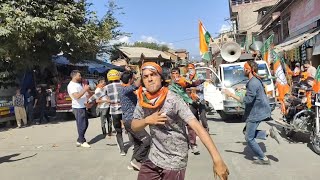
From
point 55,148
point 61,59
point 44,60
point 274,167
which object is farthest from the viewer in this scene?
point 61,59

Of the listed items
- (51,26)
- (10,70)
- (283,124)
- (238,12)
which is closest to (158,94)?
(283,124)

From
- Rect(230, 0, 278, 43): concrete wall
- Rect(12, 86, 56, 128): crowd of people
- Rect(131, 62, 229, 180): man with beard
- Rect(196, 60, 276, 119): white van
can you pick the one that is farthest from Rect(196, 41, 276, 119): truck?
Rect(230, 0, 278, 43): concrete wall

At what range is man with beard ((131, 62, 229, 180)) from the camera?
3318 millimetres

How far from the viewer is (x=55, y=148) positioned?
31.8 ft

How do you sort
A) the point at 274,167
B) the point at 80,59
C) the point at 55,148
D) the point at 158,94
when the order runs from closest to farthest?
the point at 158,94, the point at 274,167, the point at 55,148, the point at 80,59

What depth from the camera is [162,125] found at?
11.1 ft

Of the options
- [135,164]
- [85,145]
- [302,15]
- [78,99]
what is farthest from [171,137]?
[302,15]

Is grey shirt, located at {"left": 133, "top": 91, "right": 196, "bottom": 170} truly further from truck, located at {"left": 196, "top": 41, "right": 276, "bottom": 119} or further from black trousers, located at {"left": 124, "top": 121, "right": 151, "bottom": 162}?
truck, located at {"left": 196, "top": 41, "right": 276, "bottom": 119}

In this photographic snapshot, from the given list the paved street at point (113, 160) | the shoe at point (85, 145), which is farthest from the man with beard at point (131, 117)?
the shoe at point (85, 145)

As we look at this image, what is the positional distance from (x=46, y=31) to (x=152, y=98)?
13.1m

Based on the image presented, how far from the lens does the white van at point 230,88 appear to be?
12.7 m

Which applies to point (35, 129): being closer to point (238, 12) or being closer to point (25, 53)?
point (25, 53)

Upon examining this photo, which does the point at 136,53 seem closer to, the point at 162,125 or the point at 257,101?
the point at 257,101

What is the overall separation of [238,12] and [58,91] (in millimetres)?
44373
